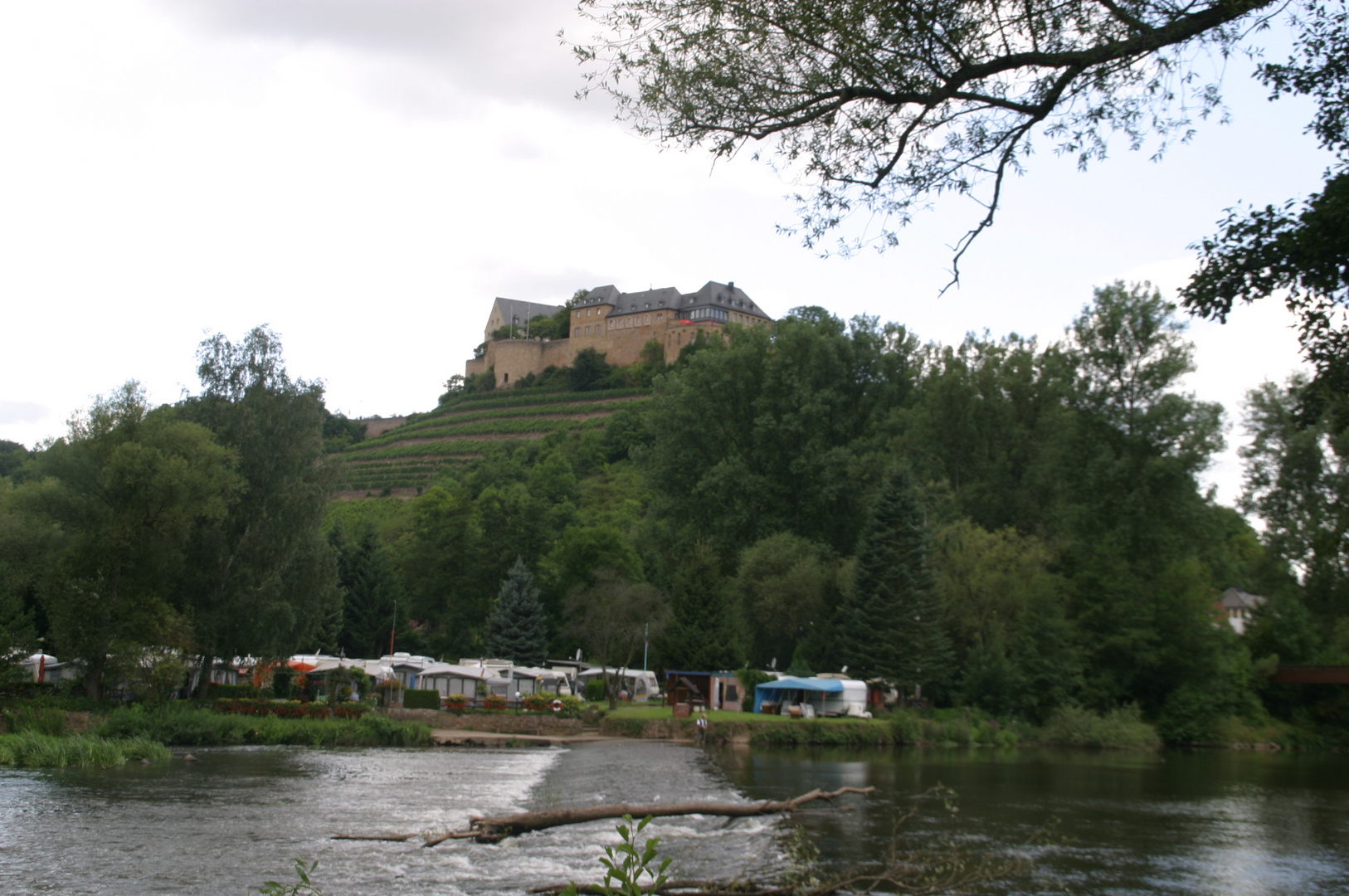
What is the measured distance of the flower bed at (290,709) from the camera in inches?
1206

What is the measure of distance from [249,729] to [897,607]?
2279 centimetres

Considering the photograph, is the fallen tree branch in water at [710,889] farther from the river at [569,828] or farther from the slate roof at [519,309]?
the slate roof at [519,309]

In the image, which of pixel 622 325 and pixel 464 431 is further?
pixel 622 325

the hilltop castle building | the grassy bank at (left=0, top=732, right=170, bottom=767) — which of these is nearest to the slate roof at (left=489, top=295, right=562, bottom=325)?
the hilltop castle building

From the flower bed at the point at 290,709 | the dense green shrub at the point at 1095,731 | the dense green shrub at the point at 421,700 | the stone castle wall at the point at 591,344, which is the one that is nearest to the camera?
the flower bed at the point at 290,709

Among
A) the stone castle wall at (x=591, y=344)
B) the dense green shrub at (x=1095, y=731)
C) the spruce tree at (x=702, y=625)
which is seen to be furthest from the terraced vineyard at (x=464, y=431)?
the dense green shrub at (x=1095, y=731)

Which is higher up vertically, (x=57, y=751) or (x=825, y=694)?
(x=825, y=694)

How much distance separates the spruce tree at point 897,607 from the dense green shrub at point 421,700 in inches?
603

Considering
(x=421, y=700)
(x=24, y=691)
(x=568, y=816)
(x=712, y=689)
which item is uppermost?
(x=568, y=816)

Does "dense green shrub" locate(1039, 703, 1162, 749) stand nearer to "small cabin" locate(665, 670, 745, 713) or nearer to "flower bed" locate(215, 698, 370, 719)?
"small cabin" locate(665, 670, 745, 713)

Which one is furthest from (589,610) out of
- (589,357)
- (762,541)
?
(589,357)

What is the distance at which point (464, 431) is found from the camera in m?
123

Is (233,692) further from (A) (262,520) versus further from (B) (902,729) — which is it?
(B) (902,729)

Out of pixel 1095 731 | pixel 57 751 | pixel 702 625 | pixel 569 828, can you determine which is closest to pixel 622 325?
pixel 702 625
